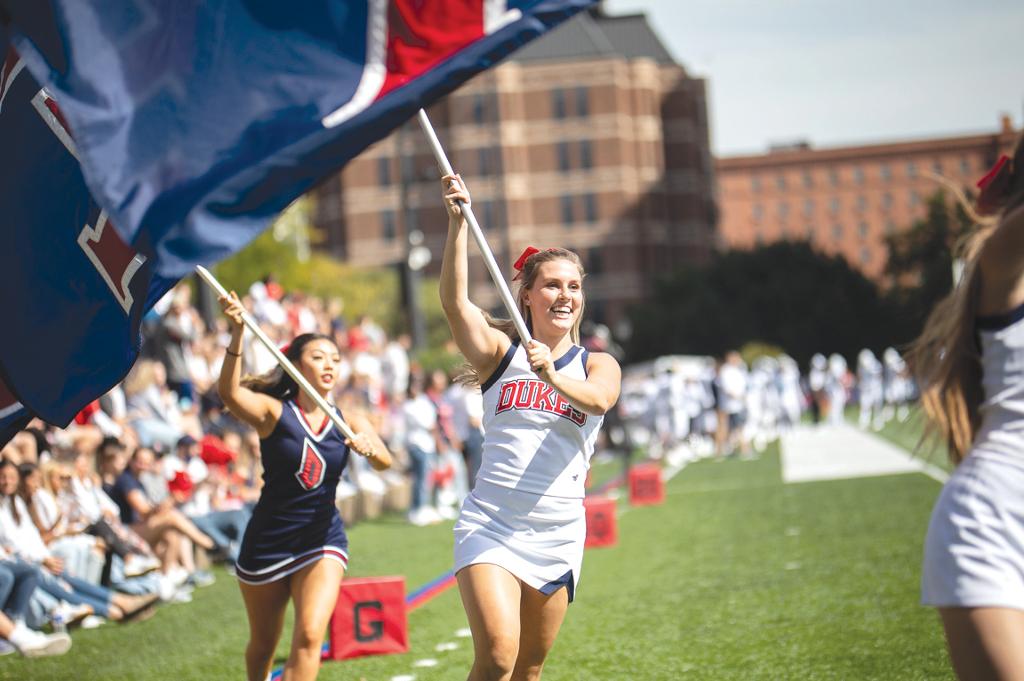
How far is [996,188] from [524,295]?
2.21 meters

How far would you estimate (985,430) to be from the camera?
12.0 ft

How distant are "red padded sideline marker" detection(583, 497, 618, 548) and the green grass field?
0.18m

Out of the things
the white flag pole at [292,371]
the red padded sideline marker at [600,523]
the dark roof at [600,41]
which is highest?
the dark roof at [600,41]

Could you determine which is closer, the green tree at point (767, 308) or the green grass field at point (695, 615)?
the green grass field at point (695, 615)

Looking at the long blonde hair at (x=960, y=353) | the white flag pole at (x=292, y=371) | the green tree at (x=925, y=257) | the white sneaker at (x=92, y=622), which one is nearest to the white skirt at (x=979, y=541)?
the long blonde hair at (x=960, y=353)

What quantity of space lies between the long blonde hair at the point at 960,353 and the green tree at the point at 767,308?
69893 mm

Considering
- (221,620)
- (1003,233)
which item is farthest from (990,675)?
(221,620)

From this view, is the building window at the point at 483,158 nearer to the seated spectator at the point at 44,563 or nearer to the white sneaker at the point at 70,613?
the seated spectator at the point at 44,563

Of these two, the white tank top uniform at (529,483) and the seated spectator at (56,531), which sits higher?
the white tank top uniform at (529,483)

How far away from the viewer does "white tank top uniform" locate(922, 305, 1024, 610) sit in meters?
3.45

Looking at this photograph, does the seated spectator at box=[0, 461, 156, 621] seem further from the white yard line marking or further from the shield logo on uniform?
the shield logo on uniform

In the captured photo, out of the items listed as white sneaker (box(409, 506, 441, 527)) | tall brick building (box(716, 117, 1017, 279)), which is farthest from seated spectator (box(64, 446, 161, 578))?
tall brick building (box(716, 117, 1017, 279))

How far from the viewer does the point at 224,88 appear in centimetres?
466

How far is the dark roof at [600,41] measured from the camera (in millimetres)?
82812
